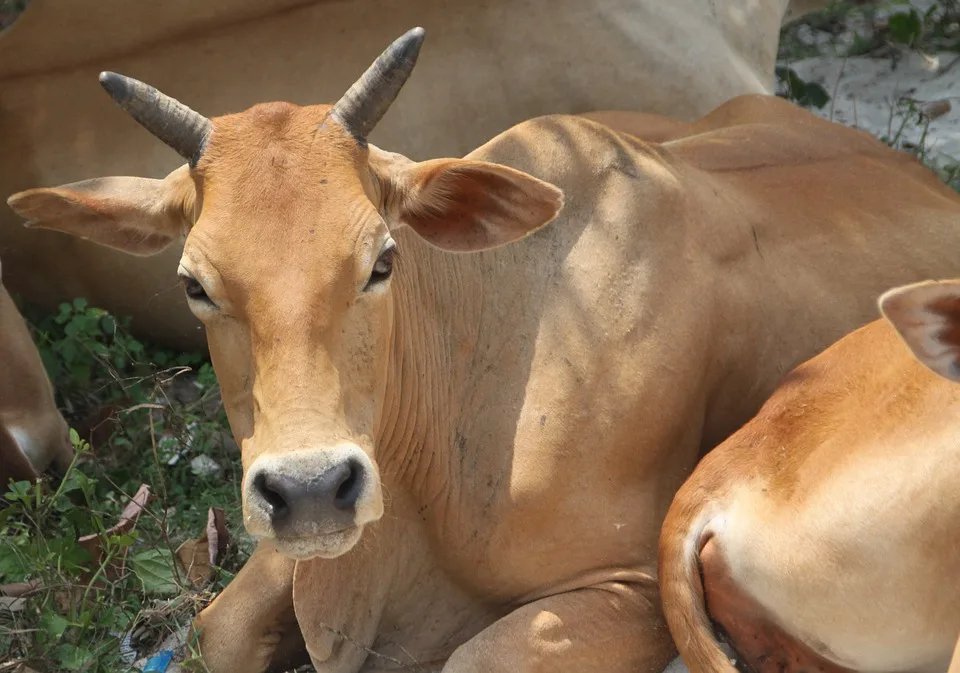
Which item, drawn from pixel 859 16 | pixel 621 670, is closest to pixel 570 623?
pixel 621 670

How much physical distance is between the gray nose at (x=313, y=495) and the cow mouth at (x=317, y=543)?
0.12 ft

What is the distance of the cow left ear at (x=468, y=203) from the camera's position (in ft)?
13.3

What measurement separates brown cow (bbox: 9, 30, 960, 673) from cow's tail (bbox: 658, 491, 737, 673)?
1.00 ft

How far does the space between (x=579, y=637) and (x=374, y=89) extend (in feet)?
5.31

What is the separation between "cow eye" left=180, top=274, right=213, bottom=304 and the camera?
385cm

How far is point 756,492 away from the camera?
13.0ft

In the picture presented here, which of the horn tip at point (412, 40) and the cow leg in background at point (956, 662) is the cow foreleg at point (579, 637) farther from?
the horn tip at point (412, 40)

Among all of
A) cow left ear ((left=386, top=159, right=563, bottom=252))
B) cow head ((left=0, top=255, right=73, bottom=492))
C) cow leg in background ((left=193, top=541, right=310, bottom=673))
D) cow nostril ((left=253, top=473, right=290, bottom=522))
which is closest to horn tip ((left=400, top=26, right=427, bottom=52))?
cow left ear ((left=386, top=159, right=563, bottom=252))

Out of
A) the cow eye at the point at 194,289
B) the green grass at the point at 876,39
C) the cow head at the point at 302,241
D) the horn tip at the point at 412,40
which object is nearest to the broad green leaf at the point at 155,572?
the cow head at the point at 302,241

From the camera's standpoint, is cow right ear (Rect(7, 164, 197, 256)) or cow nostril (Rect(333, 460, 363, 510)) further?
cow right ear (Rect(7, 164, 197, 256))

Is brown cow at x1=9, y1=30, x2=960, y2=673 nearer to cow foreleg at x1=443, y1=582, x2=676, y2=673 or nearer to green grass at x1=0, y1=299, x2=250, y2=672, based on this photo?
cow foreleg at x1=443, y1=582, x2=676, y2=673

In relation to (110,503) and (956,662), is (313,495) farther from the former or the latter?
(110,503)

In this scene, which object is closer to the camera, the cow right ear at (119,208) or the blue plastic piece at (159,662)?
the cow right ear at (119,208)

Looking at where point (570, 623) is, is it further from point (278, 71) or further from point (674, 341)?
point (278, 71)
